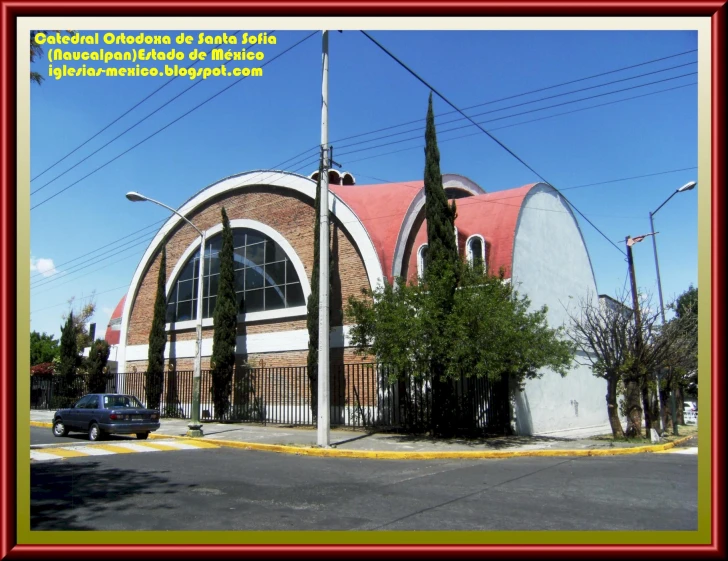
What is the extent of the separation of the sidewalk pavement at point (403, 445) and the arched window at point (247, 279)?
694 centimetres

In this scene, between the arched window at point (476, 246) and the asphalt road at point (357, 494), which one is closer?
the asphalt road at point (357, 494)

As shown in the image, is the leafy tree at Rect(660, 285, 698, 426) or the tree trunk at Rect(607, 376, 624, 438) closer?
the tree trunk at Rect(607, 376, 624, 438)

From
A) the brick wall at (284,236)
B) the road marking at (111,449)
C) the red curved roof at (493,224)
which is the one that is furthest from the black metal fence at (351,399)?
the road marking at (111,449)

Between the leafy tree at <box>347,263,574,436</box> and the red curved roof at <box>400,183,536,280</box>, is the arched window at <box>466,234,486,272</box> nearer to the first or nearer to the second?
the red curved roof at <box>400,183,536,280</box>

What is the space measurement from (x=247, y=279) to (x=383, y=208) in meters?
7.43

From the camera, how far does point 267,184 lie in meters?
26.4

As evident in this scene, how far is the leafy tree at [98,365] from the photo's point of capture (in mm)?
31609

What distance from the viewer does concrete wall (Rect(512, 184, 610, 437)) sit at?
2164cm

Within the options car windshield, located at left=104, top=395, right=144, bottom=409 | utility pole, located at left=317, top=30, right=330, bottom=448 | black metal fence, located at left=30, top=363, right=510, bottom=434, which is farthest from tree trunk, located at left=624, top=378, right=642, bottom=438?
car windshield, located at left=104, top=395, right=144, bottom=409

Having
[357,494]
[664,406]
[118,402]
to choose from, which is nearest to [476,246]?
[664,406]

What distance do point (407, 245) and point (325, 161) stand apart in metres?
8.05

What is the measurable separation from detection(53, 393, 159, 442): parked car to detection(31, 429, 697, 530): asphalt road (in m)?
4.21

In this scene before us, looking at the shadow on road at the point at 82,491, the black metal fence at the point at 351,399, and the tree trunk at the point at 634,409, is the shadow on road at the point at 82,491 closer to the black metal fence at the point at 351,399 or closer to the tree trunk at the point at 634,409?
the black metal fence at the point at 351,399

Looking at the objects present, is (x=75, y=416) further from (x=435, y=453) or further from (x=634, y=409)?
(x=634, y=409)
